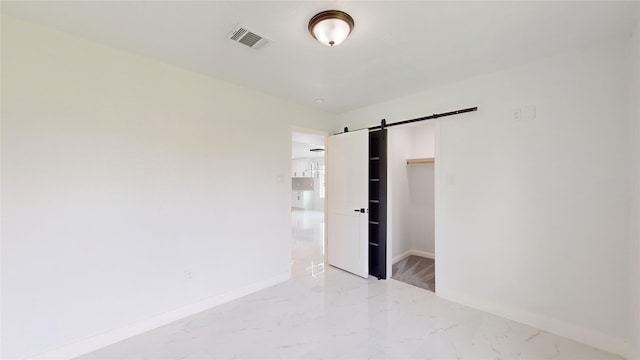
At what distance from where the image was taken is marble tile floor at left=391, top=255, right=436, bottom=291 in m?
3.34

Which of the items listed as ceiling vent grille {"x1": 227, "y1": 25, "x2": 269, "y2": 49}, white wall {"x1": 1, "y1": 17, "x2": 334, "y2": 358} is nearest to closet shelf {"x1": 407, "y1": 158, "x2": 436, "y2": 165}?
white wall {"x1": 1, "y1": 17, "x2": 334, "y2": 358}

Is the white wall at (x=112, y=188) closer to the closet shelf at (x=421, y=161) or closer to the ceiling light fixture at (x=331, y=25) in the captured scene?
the ceiling light fixture at (x=331, y=25)

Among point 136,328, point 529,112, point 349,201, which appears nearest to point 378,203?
point 349,201

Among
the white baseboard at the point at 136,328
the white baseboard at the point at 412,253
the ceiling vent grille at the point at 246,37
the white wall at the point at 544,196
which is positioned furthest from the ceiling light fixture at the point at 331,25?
the white baseboard at the point at 412,253

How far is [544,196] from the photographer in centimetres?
229

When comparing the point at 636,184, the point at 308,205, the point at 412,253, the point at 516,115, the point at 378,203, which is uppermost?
the point at 516,115

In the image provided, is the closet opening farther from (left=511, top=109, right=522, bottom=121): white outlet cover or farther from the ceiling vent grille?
the ceiling vent grille

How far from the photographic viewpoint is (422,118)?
3062mm

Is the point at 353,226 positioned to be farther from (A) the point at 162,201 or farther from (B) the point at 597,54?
(B) the point at 597,54

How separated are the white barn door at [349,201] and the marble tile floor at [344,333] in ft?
2.09

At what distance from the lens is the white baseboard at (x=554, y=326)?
6.50 feet

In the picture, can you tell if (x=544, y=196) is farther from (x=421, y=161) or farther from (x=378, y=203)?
(x=421, y=161)

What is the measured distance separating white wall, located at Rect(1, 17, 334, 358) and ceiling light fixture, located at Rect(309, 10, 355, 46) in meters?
1.59

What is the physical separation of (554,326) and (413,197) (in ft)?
8.35
